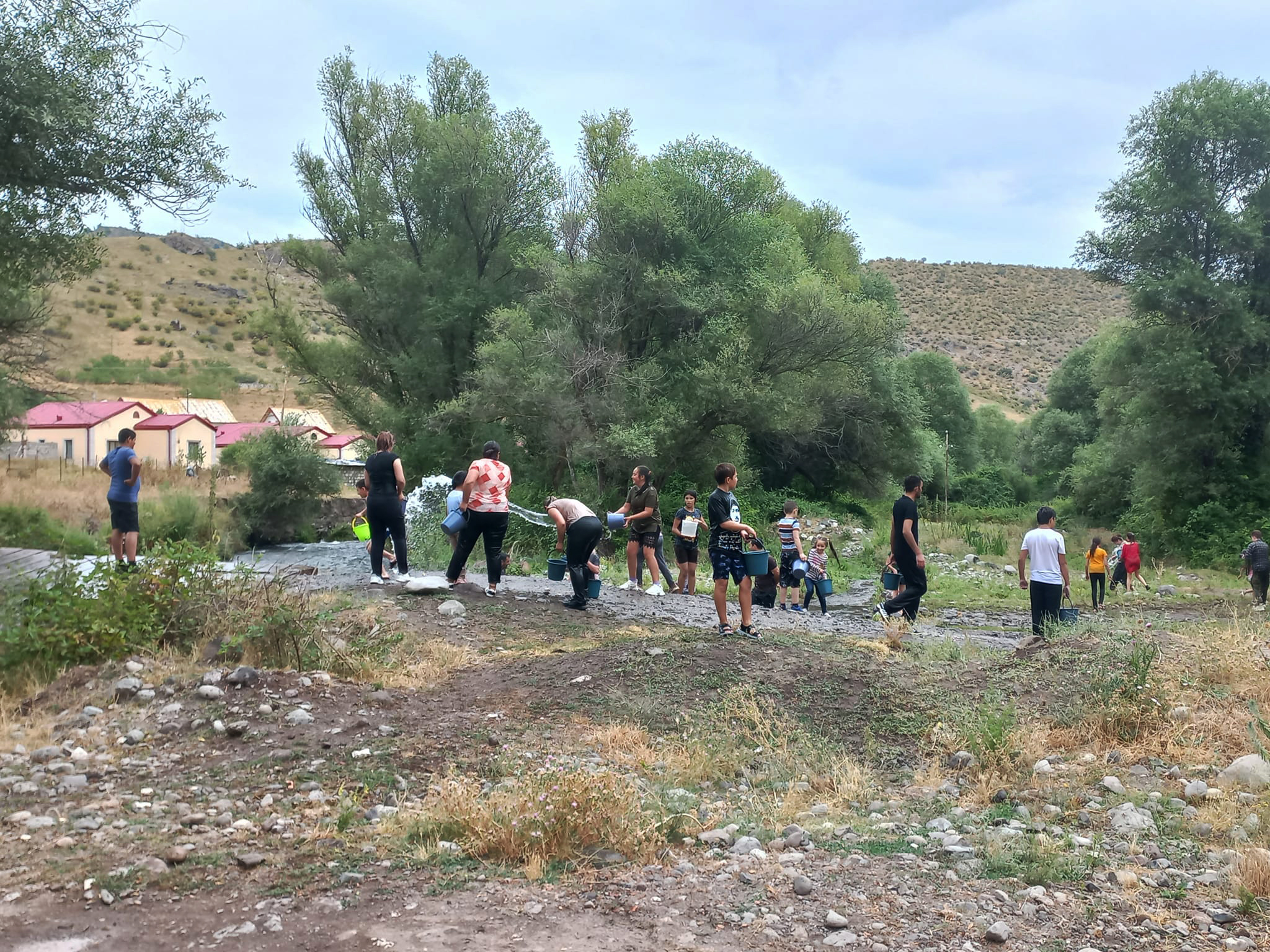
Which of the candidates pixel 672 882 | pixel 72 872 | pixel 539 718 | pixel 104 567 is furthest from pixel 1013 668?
pixel 104 567

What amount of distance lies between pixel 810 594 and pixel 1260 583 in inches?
331

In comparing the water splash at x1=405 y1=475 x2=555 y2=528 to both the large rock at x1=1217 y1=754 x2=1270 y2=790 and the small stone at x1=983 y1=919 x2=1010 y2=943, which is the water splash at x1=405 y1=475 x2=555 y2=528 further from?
the small stone at x1=983 y1=919 x2=1010 y2=943

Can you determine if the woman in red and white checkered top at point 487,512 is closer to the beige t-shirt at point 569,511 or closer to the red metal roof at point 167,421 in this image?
the beige t-shirt at point 569,511

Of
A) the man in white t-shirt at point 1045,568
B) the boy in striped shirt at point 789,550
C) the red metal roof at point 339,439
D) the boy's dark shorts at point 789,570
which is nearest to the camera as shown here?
the man in white t-shirt at point 1045,568

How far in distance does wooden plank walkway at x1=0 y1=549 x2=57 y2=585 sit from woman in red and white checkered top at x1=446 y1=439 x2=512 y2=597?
4.23 meters

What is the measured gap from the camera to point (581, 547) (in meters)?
11.5

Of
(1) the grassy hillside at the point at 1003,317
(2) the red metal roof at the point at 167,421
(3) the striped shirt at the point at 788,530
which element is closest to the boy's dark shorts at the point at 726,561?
(3) the striped shirt at the point at 788,530

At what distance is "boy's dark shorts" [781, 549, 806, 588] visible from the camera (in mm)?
14945

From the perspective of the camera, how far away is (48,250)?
12.4m

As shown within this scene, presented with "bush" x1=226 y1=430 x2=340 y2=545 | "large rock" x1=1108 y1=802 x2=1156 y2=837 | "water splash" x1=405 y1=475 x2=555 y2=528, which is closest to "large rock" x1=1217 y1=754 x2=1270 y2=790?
"large rock" x1=1108 y1=802 x2=1156 y2=837

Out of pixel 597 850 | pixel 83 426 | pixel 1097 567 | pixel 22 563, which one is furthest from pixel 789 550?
pixel 83 426

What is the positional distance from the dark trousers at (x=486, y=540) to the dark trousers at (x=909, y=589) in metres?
4.64

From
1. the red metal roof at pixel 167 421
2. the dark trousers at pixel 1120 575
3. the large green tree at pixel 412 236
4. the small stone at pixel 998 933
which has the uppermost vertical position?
the large green tree at pixel 412 236

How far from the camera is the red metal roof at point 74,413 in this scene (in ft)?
159
